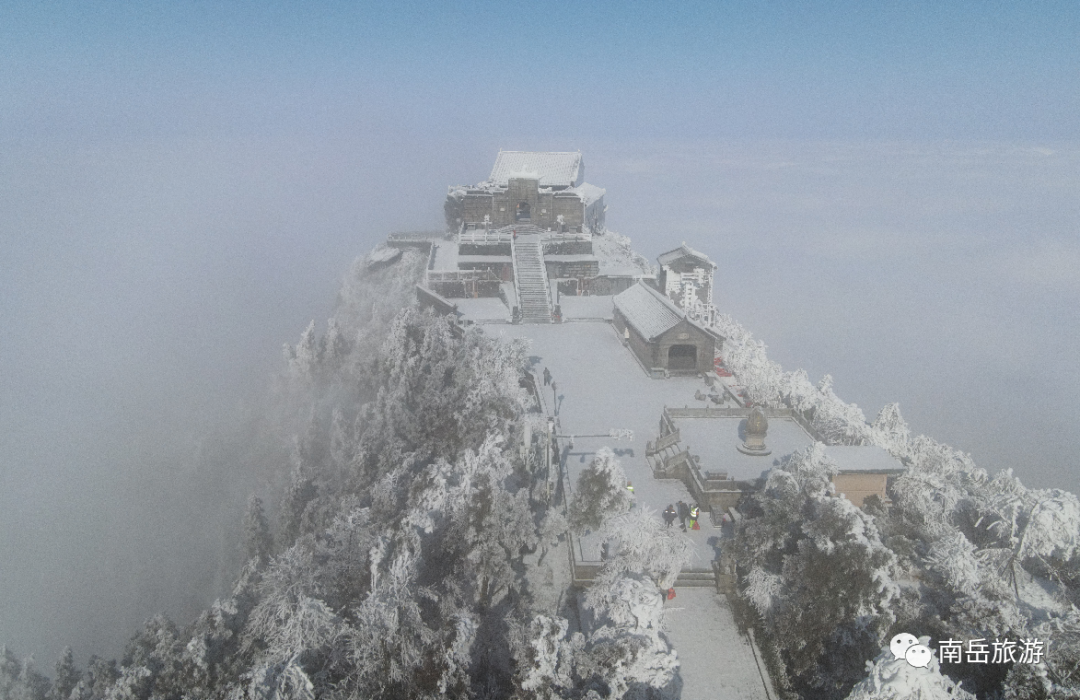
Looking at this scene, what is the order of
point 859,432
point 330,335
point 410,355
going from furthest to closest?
point 330,335 → point 410,355 → point 859,432

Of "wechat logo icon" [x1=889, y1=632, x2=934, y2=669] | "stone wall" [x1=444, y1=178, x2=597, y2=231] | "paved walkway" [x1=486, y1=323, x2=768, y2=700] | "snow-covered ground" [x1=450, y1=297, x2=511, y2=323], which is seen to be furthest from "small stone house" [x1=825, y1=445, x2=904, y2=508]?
"stone wall" [x1=444, y1=178, x2=597, y2=231]

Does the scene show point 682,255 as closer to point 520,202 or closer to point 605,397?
point 520,202

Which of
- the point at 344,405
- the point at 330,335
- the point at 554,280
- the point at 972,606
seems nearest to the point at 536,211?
the point at 554,280

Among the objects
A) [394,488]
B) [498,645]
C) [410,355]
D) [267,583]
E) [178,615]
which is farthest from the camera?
[178,615]

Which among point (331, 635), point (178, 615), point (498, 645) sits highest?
point (331, 635)

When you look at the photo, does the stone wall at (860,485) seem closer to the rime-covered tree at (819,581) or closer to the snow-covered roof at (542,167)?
the rime-covered tree at (819,581)

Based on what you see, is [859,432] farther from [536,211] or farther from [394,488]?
[536,211]

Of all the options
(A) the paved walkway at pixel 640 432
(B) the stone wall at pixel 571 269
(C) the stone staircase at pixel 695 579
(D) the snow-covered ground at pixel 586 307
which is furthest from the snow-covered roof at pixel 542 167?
(C) the stone staircase at pixel 695 579

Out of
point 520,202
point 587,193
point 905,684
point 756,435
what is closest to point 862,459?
point 756,435
